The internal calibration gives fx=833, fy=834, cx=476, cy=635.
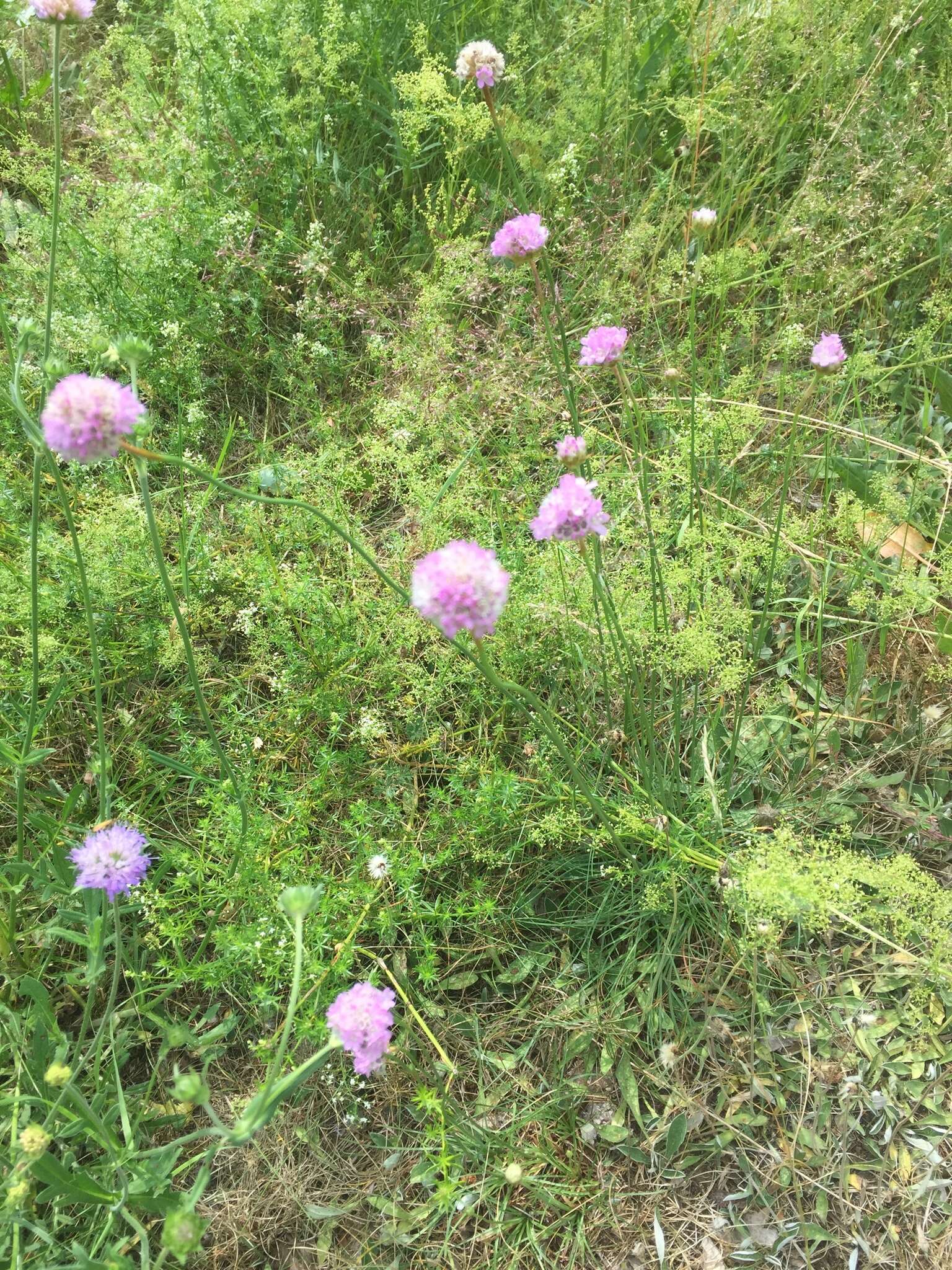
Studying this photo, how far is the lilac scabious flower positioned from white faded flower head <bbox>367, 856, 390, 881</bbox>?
0.83m

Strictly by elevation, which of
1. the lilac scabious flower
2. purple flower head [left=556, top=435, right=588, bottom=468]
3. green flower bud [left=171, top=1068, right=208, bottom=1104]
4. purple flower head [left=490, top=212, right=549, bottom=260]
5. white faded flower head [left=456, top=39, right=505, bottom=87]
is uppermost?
white faded flower head [left=456, top=39, right=505, bottom=87]

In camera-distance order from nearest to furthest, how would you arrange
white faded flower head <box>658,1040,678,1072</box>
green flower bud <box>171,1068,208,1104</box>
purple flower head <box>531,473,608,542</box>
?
green flower bud <box>171,1068,208,1104</box> < purple flower head <box>531,473,608,542</box> < white faded flower head <box>658,1040,678,1072</box>

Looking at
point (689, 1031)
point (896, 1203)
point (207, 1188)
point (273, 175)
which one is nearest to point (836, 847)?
point (689, 1031)

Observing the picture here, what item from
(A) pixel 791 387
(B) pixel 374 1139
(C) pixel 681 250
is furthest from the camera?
(C) pixel 681 250

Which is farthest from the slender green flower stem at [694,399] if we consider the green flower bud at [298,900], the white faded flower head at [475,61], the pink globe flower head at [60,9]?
the pink globe flower head at [60,9]

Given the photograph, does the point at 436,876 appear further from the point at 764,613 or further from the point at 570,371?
the point at 570,371

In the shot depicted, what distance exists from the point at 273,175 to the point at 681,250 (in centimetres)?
129

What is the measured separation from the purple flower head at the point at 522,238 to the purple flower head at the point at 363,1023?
4.10 ft

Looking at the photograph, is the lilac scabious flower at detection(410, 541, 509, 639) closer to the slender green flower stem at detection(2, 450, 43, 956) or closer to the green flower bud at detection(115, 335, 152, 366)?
the green flower bud at detection(115, 335, 152, 366)

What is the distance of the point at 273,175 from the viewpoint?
2613 millimetres

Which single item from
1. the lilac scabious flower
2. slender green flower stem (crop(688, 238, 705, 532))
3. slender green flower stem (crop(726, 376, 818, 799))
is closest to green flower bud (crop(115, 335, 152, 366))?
the lilac scabious flower

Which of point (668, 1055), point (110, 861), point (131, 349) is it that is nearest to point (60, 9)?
point (131, 349)

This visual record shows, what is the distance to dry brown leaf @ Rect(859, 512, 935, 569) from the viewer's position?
199 cm

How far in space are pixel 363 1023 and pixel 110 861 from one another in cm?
55
